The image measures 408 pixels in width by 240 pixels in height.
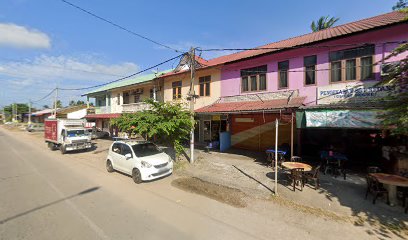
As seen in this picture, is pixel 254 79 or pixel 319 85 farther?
pixel 254 79

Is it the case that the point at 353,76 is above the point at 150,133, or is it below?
above

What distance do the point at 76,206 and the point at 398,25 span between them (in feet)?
49.1

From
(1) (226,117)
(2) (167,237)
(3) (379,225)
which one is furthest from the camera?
(1) (226,117)

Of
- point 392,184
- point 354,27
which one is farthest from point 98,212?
point 354,27

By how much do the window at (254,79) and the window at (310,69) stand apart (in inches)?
103

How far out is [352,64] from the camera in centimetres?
1040

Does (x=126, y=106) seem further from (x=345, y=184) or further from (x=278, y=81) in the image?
(x=345, y=184)

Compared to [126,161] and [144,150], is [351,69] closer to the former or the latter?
[144,150]

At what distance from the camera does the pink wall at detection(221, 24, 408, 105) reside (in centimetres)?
949

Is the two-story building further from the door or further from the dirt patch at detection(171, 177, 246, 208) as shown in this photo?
the dirt patch at detection(171, 177, 246, 208)

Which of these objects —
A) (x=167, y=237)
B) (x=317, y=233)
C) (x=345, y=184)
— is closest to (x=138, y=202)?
(x=167, y=237)

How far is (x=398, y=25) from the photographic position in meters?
9.11

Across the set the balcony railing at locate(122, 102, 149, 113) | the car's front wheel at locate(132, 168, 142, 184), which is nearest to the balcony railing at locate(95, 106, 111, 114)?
the balcony railing at locate(122, 102, 149, 113)

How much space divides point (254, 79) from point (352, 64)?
5609mm
